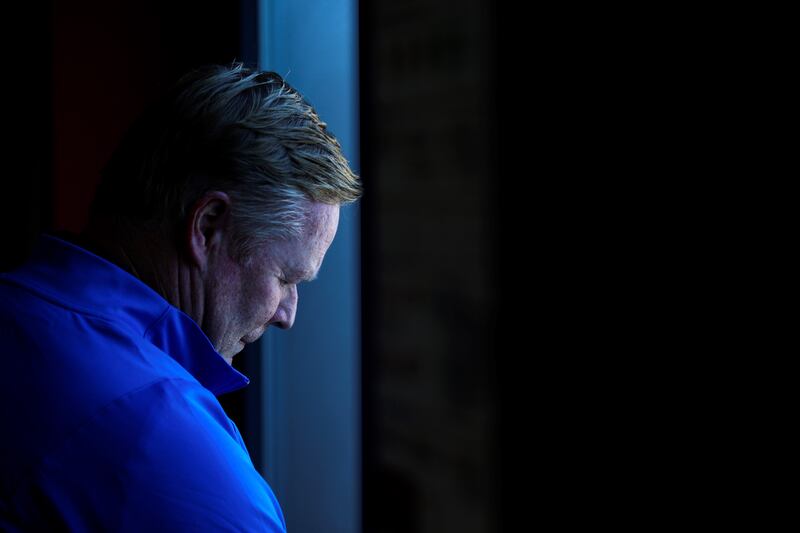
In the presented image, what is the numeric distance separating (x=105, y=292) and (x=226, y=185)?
20 centimetres

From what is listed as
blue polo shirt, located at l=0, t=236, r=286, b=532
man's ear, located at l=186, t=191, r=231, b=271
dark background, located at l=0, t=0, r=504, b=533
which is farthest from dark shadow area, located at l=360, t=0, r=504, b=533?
blue polo shirt, located at l=0, t=236, r=286, b=532

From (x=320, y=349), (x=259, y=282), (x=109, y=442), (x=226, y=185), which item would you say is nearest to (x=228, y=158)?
(x=226, y=185)

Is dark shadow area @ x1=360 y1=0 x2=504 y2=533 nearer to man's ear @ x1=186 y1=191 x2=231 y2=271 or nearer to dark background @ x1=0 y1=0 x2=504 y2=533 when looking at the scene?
dark background @ x1=0 y1=0 x2=504 y2=533

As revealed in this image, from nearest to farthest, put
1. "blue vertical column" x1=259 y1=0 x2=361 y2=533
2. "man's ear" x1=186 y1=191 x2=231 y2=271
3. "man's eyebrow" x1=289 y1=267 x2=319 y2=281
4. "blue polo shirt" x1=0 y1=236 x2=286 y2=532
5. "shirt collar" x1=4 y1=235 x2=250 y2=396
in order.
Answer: "blue polo shirt" x1=0 y1=236 x2=286 y2=532
"shirt collar" x1=4 y1=235 x2=250 y2=396
"man's ear" x1=186 y1=191 x2=231 y2=271
"man's eyebrow" x1=289 y1=267 x2=319 y2=281
"blue vertical column" x1=259 y1=0 x2=361 y2=533

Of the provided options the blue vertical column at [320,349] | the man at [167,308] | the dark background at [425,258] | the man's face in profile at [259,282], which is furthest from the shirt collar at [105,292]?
the blue vertical column at [320,349]

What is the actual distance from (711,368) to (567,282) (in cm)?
21

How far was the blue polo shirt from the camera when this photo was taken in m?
0.73

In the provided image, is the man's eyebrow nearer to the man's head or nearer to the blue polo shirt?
the man's head

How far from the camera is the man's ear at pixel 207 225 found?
38.8 inches

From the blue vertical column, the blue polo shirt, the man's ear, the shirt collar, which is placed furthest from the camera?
the blue vertical column

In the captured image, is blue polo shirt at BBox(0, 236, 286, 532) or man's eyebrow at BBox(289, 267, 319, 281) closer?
blue polo shirt at BBox(0, 236, 286, 532)

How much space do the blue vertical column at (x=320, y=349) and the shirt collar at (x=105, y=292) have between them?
0.73m

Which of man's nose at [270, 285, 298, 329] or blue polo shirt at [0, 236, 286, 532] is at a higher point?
man's nose at [270, 285, 298, 329]

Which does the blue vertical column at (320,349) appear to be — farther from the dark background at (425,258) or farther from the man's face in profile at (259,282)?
the man's face in profile at (259,282)
